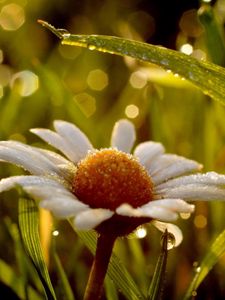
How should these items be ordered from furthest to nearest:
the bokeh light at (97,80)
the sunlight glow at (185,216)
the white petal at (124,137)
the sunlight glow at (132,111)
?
the bokeh light at (97,80) → the sunlight glow at (132,111) → the sunlight glow at (185,216) → the white petal at (124,137)

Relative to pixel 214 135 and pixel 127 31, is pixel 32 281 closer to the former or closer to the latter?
pixel 214 135

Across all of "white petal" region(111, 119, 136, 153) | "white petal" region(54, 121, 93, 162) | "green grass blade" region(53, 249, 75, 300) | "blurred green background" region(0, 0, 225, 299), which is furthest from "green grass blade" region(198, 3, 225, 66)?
"green grass blade" region(53, 249, 75, 300)

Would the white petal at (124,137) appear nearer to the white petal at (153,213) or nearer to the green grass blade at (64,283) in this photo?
the green grass blade at (64,283)

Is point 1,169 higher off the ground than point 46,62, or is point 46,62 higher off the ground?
point 46,62

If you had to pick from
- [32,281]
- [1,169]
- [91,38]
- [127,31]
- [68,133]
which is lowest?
[32,281]

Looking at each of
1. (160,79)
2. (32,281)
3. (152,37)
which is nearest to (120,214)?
(32,281)

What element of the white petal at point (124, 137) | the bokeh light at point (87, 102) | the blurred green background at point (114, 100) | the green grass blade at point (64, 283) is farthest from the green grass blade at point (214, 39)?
the bokeh light at point (87, 102)

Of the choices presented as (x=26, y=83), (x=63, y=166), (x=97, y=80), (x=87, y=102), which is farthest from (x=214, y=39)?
(x=97, y=80)
